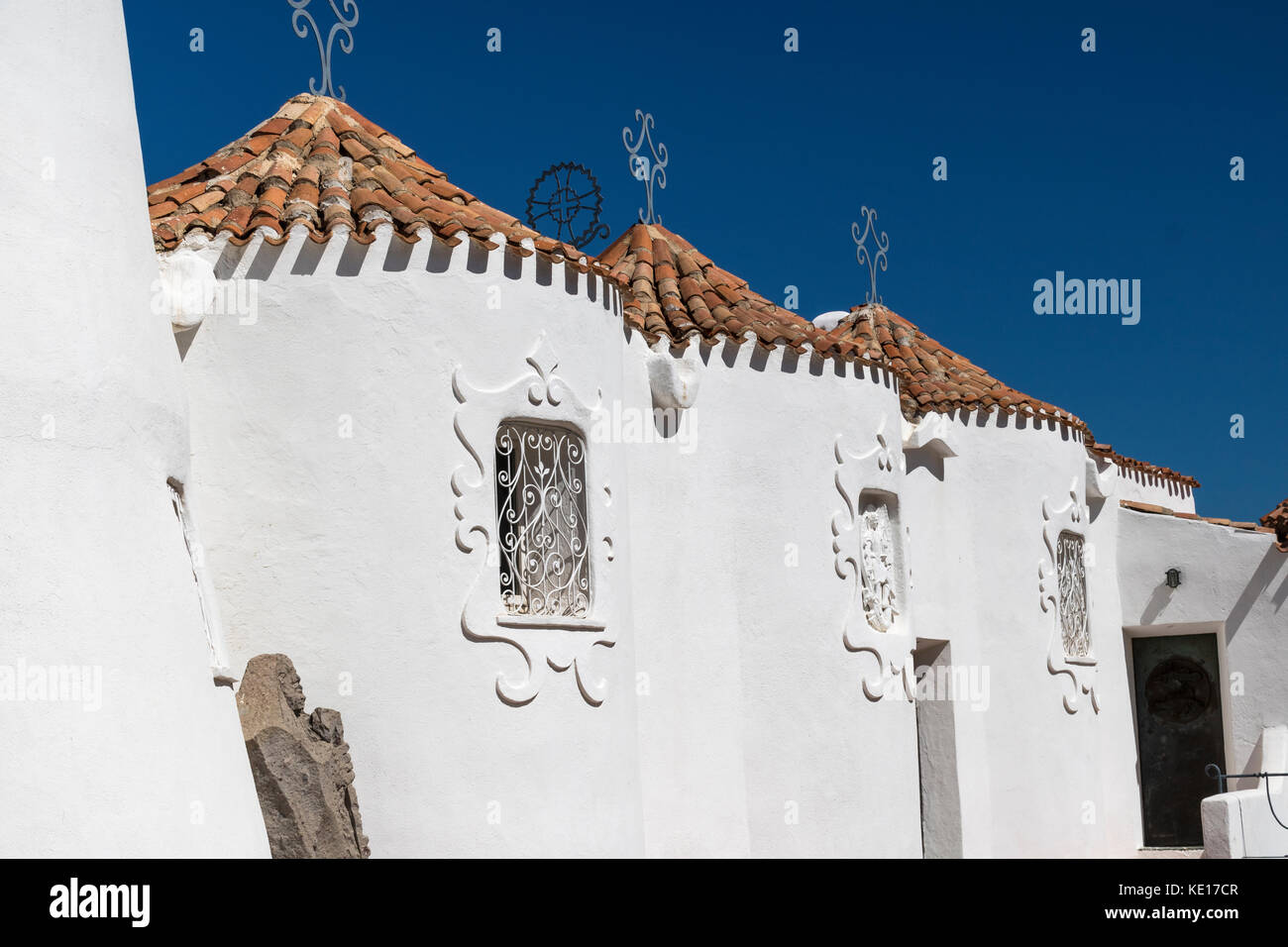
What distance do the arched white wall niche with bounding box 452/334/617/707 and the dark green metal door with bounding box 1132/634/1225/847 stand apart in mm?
8737

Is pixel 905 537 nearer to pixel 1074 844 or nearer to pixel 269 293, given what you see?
pixel 1074 844

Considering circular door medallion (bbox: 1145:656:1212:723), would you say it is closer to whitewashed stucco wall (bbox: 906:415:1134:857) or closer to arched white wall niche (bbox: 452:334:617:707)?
whitewashed stucco wall (bbox: 906:415:1134:857)

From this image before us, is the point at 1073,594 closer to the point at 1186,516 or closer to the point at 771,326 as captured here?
the point at 1186,516

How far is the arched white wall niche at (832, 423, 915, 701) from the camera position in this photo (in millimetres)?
11586

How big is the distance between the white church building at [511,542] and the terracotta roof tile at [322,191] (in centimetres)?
4

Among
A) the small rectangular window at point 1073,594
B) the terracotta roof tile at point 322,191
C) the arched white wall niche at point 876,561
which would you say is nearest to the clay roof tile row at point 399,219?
the terracotta roof tile at point 322,191

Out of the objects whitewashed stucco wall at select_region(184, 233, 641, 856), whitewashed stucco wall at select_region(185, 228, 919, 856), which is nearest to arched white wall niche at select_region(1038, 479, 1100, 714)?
whitewashed stucco wall at select_region(185, 228, 919, 856)

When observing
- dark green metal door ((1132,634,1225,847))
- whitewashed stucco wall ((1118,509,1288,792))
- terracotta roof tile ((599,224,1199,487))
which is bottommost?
dark green metal door ((1132,634,1225,847))

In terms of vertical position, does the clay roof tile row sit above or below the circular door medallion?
above

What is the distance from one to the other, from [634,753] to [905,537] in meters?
3.88

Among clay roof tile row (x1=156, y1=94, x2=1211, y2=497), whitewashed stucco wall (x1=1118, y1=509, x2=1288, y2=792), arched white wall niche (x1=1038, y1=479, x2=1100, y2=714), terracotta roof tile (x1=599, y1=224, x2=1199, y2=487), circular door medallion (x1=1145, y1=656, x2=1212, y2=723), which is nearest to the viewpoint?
clay roof tile row (x1=156, y1=94, x2=1211, y2=497)

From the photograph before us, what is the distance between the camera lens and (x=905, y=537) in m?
12.3

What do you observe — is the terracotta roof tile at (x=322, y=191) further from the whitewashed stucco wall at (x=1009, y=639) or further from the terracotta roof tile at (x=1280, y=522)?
the terracotta roof tile at (x=1280, y=522)
